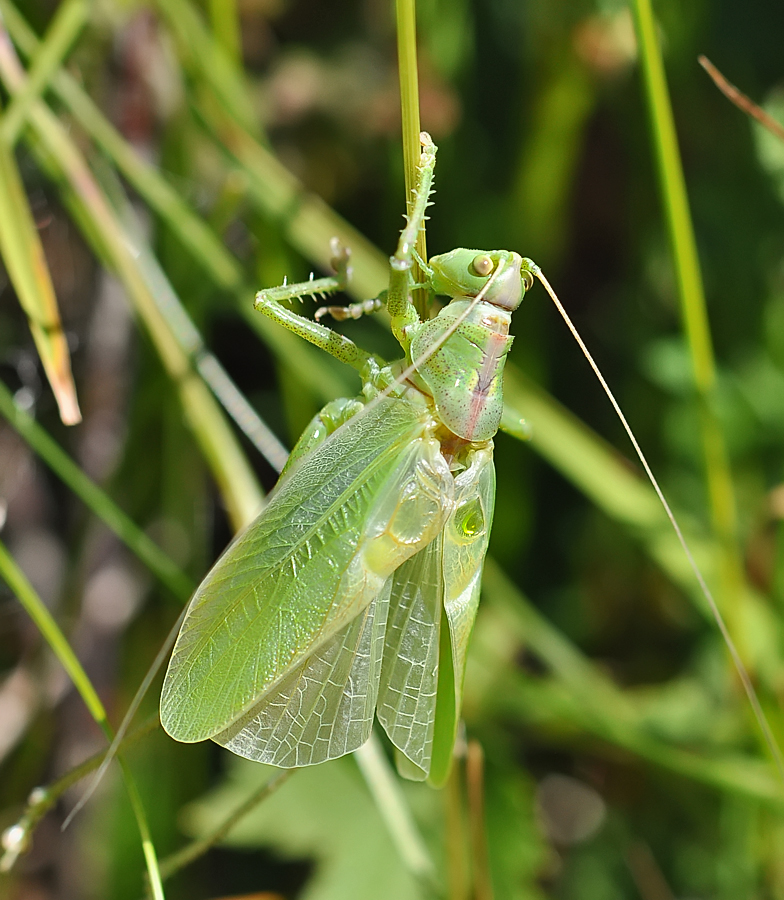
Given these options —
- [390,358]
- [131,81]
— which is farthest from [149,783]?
[131,81]

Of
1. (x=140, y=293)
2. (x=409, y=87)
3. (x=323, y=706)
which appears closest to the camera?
(x=409, y=87)

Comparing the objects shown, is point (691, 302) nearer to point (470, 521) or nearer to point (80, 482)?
point (470, 521)

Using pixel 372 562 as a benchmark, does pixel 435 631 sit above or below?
below

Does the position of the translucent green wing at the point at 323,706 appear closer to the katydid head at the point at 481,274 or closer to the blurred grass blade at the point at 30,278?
the katydid head at the point at 481,274

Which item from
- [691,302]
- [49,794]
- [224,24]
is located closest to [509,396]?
[691,302]

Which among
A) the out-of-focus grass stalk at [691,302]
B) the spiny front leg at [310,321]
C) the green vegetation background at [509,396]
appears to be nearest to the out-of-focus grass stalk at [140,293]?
the green vegetation background at [509,396]

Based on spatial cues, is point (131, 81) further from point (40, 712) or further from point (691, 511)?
point (691, 511)

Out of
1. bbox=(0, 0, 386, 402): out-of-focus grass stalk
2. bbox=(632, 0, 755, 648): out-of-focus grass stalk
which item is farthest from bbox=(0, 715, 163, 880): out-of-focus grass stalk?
bbox=(632, 0, 755, 648): out-of-focus grass stalk

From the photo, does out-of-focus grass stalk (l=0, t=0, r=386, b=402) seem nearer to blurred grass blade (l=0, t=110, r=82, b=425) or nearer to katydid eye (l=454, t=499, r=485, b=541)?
blurred grass blade (l=0, t=110, r=82, b=425)
